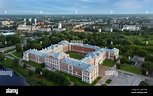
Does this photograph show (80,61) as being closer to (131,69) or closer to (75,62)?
(75,62)

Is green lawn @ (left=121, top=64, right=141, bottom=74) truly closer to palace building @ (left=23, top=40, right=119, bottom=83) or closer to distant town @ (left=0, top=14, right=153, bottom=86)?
distant town @ (left=0, top=14, right=153, bottom=86)

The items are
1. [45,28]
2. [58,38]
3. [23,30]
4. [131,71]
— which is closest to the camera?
[131,71]

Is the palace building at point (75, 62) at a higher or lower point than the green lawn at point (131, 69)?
higher

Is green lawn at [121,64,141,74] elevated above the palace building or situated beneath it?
situated beneath

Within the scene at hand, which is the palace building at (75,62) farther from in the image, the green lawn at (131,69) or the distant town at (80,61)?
the green lawn at (131,69)

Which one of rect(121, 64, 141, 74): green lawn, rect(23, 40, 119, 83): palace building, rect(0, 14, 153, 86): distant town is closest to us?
rect(0, 14, 153, 86): distant town

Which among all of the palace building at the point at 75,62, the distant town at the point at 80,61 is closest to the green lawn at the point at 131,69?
the distant town at the point at 80,61

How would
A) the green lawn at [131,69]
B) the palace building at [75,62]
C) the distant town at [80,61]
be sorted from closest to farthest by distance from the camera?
1. the distant town at [80,61]
2. the palace building at [75,62]
3. the green lawn at [131,69]

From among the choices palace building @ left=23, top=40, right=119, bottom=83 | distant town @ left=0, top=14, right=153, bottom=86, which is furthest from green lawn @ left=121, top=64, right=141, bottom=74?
palace building @ left=23, top=40, right=119, bottom=83

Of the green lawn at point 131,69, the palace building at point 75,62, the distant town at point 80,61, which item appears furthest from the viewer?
the green lawn at point 131,69
